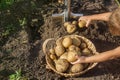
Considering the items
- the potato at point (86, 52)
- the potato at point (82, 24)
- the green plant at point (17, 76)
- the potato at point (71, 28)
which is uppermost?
the potato at point (82, 24)

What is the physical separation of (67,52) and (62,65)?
0.68 feet

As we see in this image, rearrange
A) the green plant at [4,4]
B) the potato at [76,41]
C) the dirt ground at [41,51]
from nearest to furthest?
the dirt ground at [41,51] < the potato at [76,41] < the green plant at [4,4]

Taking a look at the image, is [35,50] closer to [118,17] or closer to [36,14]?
[36,14]

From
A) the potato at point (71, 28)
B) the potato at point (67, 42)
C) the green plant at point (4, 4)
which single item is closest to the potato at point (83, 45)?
the potato at point (67, 42)

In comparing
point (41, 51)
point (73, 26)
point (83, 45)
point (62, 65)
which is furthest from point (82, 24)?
point (62, 65)

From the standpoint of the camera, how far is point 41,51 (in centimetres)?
370

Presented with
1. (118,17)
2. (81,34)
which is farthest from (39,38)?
(118,17)

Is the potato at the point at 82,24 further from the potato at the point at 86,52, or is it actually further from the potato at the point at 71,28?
the potato at the point at 86,52

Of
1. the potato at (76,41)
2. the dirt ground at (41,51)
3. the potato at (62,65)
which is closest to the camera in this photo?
the potato at (62,65)

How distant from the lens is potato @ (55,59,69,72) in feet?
11.0

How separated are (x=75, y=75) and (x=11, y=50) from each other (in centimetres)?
82

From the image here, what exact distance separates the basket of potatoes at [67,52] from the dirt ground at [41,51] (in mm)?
97

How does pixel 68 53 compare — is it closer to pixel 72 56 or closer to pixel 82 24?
pixel 72 56

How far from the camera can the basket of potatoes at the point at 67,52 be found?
11.1ft
